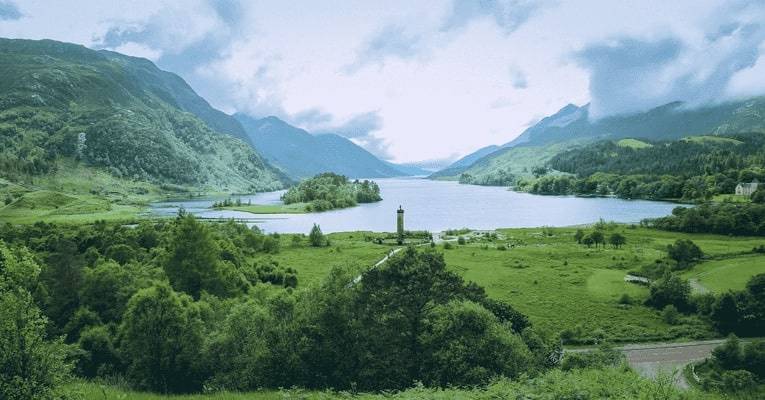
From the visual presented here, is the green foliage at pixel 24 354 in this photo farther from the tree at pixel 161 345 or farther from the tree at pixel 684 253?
the tree at pixel 684 253

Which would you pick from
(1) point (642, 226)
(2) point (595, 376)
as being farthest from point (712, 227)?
(2) point (595, 376)

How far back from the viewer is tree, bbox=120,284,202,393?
3378 cm

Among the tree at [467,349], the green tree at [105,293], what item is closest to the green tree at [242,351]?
the tree at [467,349]

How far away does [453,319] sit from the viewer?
30.6 meters

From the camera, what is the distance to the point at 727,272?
76.9m

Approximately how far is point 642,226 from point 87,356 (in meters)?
139

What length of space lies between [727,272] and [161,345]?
262 feet

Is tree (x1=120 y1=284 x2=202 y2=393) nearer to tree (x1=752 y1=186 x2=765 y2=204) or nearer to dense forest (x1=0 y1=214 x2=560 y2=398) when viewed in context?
dense forest (x1=0 y1=214 x2=560 y2=398)

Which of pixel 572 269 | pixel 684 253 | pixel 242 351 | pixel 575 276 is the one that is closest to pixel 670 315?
pixel 575 276

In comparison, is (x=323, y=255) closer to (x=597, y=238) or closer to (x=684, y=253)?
(x=597, y=238)

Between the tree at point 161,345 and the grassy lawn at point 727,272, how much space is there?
218 feet

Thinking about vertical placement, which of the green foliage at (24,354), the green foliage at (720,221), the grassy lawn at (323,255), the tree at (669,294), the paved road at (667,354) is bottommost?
the paved road at (667,354)

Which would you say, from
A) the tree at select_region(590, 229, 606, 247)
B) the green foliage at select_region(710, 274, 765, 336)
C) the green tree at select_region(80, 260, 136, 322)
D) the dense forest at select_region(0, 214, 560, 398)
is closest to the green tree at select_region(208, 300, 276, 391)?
the dense forest at select_region(0, 214, 560, 398)

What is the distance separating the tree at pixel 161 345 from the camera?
111 ft
